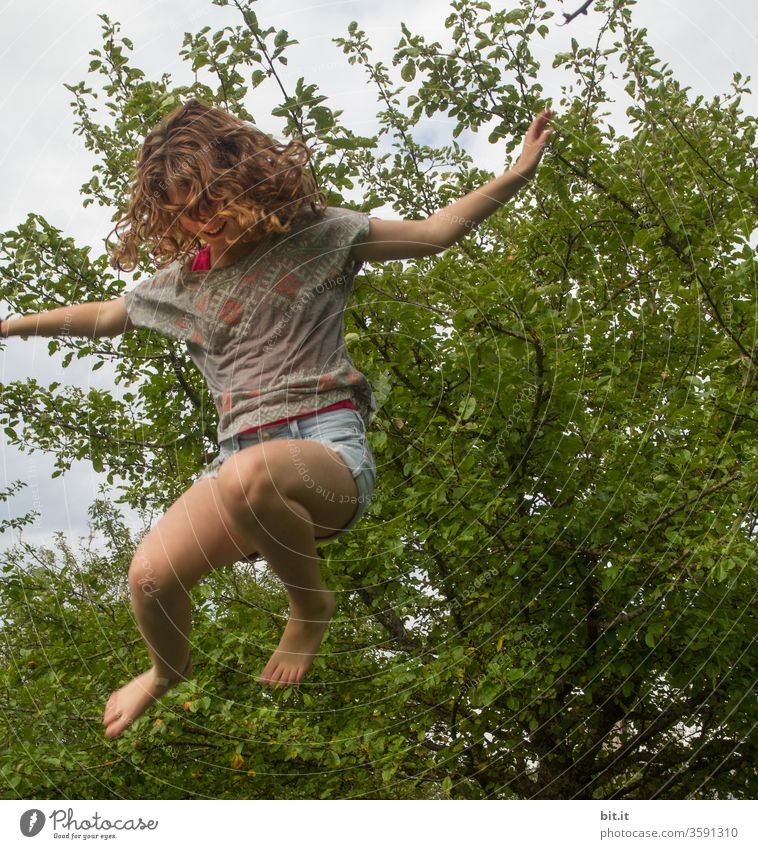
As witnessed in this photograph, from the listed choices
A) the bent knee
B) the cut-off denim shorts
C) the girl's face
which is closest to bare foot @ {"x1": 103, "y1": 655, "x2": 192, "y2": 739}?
the bent knee

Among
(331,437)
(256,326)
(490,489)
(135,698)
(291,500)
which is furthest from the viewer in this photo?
(490,489)

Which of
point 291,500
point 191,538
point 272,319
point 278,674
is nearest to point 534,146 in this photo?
point 272,319

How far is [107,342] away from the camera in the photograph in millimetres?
3678

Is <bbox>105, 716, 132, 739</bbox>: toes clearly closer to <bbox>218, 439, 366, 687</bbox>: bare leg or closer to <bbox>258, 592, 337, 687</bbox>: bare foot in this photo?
<bbox>258, 592, 337, 687</bbox>: bare foot

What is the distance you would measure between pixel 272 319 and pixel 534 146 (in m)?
0.65

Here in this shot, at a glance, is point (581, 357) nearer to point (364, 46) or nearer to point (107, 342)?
point (364, 46)

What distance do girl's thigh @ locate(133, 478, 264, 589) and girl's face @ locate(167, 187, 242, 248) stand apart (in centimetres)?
54

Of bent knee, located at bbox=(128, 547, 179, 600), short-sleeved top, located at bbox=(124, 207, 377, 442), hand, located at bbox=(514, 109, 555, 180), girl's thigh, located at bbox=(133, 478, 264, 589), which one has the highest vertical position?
hand, located at bbox=(514, 109, 555, 180)

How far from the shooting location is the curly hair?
6.77ft

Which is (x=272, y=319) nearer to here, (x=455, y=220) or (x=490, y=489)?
(x=455, y=220)

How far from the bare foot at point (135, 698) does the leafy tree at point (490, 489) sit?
0.90 metres

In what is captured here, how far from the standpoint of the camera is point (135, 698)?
7.35 feet
